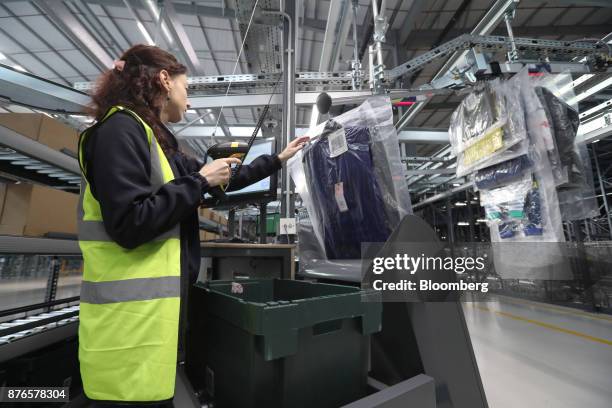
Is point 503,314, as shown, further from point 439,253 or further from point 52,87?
point 52,87

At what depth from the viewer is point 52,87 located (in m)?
1.52

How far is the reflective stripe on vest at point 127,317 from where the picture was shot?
61 centimetres

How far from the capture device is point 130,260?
66 cm

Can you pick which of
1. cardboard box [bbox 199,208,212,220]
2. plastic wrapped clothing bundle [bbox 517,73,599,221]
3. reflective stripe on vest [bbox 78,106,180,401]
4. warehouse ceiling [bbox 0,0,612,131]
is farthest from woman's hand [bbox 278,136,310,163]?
cardboard box [bbox 199,208,212,220]

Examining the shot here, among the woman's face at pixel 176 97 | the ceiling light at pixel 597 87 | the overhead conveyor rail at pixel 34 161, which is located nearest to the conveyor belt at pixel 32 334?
the overhead conveyor rail at pixel 34 161

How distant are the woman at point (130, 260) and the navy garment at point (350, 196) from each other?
0.56 meters

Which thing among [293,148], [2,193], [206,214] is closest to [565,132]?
[293,148]

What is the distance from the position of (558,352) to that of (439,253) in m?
2.92

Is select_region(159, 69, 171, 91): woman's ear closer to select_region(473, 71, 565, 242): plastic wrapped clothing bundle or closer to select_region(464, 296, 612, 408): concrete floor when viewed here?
select_region(473, 71, 565, 242): plastic wrapped clothing bundle

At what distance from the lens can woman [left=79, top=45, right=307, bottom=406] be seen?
62cm

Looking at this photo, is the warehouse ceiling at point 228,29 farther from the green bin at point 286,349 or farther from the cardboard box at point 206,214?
the green bin at point 286,349

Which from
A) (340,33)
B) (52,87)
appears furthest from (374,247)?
(340,33)

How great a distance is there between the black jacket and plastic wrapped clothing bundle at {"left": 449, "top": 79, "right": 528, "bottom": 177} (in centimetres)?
158

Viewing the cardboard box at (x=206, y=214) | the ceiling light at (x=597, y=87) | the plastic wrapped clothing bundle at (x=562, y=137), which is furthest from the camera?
the cardboard box at (x=206, y=214)
